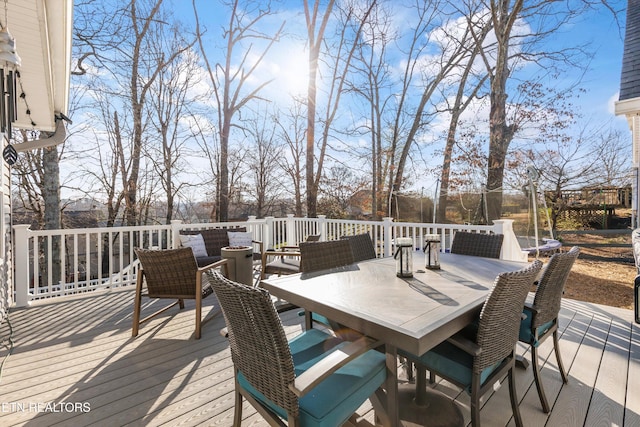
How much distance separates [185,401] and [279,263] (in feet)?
7.95

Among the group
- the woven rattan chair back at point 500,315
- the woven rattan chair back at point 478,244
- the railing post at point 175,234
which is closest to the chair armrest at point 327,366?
the woven rattan chair back at point 500,315

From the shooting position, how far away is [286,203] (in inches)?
465

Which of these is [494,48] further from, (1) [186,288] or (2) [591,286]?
(1) [186,288]

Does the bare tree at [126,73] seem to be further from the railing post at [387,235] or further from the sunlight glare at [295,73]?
the railing post at [387,235]

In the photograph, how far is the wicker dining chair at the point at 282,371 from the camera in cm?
114

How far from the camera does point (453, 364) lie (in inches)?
60.6

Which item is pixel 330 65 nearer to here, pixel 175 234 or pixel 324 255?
pixel 175 234

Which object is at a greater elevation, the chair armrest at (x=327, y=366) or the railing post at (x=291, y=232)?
the railing post at (x=291, y=232)

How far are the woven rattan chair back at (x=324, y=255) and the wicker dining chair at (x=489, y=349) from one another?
108 cm

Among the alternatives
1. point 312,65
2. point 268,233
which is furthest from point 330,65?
point 268,233

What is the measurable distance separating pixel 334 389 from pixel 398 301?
54 cm

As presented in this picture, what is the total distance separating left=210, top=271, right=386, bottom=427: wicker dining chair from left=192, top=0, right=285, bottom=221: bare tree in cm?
941

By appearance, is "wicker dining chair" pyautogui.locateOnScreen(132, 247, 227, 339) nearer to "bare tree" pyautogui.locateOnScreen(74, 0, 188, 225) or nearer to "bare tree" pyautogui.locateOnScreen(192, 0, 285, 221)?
"bare tree" pyautogui.locateOnScreen(74, 0, 188, 225)

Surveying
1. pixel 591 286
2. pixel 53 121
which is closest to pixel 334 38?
pixel 53 121
